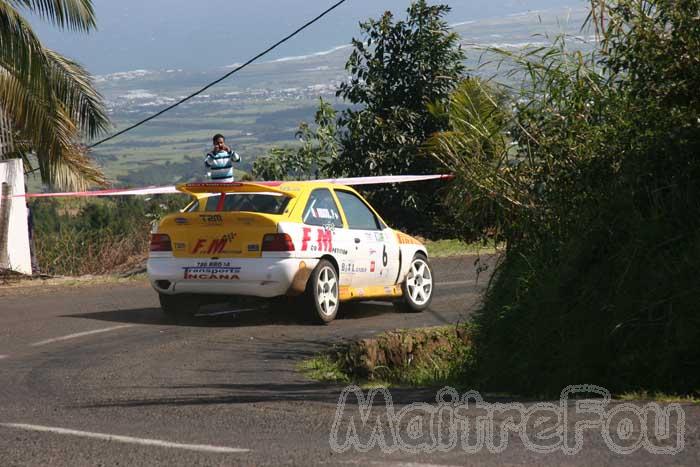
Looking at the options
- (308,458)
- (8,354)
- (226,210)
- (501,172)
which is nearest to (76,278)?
(226,210)

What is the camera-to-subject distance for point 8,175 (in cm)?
2112

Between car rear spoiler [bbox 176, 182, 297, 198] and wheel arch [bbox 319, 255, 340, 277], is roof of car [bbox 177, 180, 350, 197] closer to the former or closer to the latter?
car rear spoiler [bbox 176, 182, 297, 198]

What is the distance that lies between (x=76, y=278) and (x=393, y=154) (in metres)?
8.08

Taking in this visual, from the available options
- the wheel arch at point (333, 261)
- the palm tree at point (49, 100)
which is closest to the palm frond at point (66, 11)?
the palm tree at point (49, 100)

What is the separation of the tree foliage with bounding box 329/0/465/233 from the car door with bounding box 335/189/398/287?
9.90 metres

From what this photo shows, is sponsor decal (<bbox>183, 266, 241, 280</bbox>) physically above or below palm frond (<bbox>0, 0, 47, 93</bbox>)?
below

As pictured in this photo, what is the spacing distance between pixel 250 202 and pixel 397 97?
515 inches

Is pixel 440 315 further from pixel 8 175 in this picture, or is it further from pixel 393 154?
pixel 393 154

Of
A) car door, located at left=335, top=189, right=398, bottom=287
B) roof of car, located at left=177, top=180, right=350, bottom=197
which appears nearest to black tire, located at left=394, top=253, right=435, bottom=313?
car door, located at left=335, top=189, right=398, bottom=287

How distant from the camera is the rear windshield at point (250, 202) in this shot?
14758mm

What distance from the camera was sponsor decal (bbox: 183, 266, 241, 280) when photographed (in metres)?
14.2

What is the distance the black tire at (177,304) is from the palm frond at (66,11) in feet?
28.8

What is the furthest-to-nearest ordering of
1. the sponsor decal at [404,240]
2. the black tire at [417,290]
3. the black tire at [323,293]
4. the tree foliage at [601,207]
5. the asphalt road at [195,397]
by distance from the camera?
the sponsor decal at [404,240] < the black tire at [417,290] < the black tire at [323,293] < the tree foliage at [601,207] < the asphalt road at [195,397]

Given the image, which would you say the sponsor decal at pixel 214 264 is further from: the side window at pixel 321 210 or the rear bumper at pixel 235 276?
the side window at pixel 321 210
